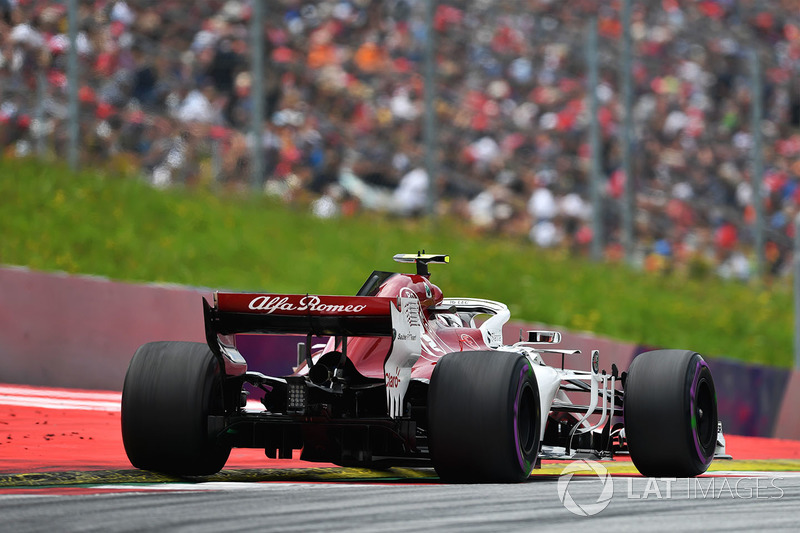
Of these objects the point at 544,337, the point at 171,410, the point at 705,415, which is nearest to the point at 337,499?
the point at 171,410

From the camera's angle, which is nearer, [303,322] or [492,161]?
[303,322]

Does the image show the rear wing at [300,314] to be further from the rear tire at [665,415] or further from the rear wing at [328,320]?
the rear tire at [665,415]

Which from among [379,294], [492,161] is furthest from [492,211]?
[379,294]

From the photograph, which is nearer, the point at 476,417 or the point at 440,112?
the point at 476,417

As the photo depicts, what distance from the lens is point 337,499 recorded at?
19.9 ft

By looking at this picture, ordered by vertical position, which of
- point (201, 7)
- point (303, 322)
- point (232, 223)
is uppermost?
point (201, 7)

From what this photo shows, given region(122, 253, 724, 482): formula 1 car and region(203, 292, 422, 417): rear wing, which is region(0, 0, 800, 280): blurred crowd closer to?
region(122, 253, 724, 482): formula 1 car

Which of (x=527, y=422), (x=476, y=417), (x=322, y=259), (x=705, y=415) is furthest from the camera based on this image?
(x=322, y=259)

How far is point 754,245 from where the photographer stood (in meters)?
19.7

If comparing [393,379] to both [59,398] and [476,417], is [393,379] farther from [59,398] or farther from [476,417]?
[59,398]

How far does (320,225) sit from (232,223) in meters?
1.34

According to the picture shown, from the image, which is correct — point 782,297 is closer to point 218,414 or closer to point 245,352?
point 245,352

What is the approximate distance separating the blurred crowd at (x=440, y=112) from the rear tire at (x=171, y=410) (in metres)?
7.45

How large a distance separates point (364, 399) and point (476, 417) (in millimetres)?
802
